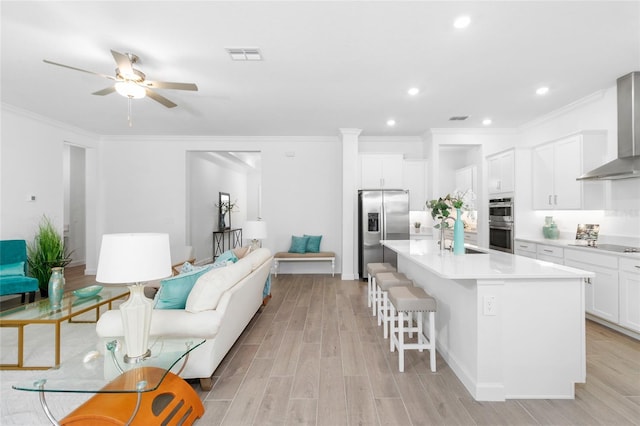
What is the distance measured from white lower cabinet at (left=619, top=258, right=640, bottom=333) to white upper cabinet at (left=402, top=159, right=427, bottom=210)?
10.7 ft

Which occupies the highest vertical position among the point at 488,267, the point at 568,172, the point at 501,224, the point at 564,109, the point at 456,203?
the point at 564,109

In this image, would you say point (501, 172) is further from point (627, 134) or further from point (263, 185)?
point (263, 185)

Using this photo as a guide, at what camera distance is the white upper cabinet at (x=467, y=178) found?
612 centimetres

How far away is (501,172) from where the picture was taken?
16.7 feet

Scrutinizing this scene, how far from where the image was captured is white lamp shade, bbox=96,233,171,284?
1.58 m

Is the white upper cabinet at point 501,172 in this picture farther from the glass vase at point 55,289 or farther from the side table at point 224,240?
the side table at point 224,240

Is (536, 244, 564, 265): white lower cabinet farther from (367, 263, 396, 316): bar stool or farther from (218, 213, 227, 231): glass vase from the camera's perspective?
(218, 213, 227, 231): glass vase

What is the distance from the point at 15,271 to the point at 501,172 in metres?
7.66

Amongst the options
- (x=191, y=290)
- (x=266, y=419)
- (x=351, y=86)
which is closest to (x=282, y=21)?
(x=351, y=86)

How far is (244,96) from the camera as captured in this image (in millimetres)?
4066

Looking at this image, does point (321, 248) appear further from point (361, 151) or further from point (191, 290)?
point (191, 290)

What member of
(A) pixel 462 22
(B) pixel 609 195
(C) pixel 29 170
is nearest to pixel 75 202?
(C) pixel 29 170

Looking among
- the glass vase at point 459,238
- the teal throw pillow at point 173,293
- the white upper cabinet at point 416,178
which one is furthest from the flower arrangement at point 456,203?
the white upper cabinet at point 416,178

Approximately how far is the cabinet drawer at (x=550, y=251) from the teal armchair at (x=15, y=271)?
23.1ft
